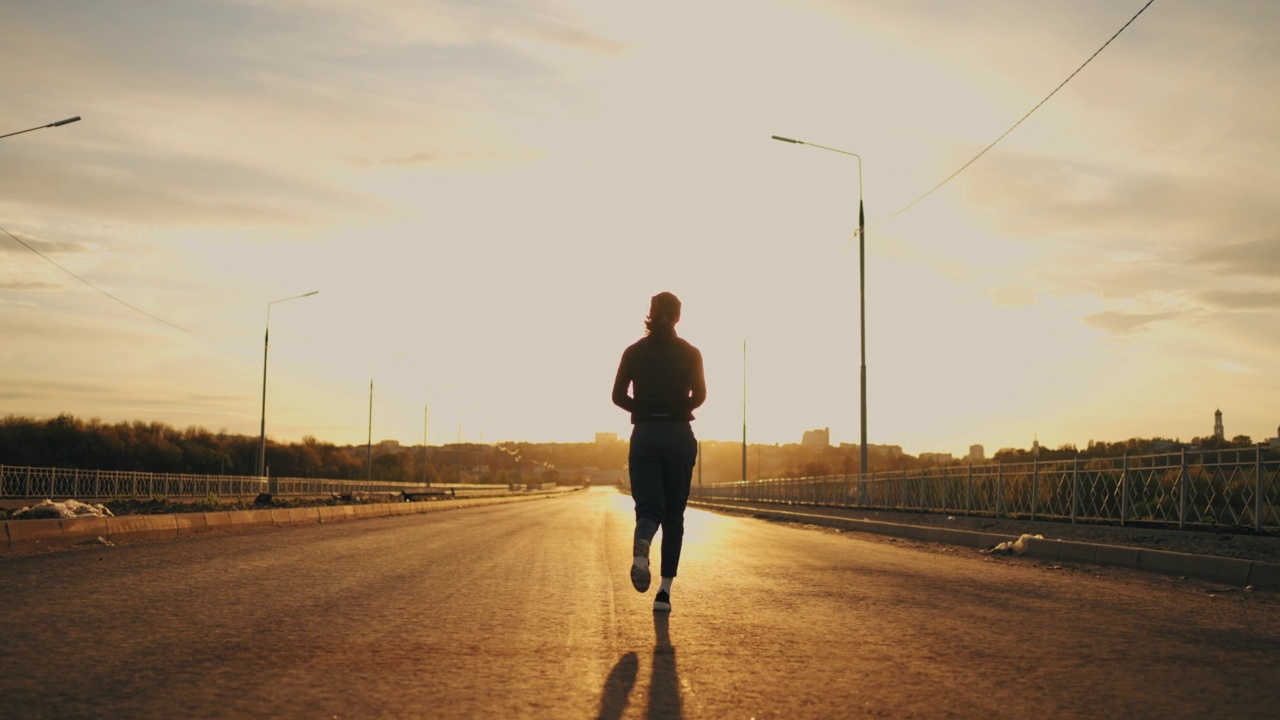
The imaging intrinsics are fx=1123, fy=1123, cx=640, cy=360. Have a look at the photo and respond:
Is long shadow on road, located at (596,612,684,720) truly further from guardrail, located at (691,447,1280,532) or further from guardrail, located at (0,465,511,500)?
guardrail, located at (0,465,511,500)

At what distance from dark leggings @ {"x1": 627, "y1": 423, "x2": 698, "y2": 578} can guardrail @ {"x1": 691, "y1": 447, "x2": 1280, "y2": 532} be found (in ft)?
37.2

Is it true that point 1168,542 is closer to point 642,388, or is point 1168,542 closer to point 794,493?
point 642,388

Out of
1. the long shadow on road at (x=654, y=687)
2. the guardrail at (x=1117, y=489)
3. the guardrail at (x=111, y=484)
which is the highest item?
the guardrail at (x=1117, y=489)

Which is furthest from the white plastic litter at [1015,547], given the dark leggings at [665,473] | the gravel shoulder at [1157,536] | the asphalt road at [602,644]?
the dark leggings at [665,473]

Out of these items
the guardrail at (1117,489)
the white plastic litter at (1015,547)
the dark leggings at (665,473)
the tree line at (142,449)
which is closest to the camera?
the dark leggings at (665,473)

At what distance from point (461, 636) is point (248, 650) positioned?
1.09m

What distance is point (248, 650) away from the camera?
208 inches

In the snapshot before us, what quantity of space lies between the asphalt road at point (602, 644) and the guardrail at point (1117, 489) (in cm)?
619

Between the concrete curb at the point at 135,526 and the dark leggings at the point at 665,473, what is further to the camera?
the concrete curb at the point at 135,526

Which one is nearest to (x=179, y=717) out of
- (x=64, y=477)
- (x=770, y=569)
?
(x=770, y=569)

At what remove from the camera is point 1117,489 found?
1947 centimetres

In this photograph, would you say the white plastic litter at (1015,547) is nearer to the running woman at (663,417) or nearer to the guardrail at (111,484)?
the running woman at (663,417)

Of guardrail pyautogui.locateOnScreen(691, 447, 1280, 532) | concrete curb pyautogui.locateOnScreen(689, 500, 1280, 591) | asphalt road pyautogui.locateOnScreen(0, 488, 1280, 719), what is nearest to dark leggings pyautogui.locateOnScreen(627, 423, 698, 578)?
asphalt road pyautogui.locateOnScreen(0, 488, 1280, 719)

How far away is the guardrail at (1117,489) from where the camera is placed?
15.5 m
